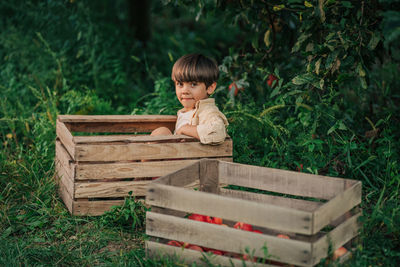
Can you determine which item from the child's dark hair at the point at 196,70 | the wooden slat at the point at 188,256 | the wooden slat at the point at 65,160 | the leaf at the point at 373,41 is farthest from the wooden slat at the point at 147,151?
the leaf at the point at 373,41

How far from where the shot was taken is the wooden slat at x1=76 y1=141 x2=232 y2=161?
2.99 m

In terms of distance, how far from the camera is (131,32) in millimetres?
7141

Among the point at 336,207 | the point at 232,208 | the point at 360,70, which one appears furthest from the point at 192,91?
the point at 336,207

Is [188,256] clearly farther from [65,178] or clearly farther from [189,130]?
[65,178]

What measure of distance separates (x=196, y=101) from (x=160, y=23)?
28.4 ft

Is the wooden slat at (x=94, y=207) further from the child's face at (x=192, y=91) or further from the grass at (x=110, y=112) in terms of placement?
the child's face at (x=192, y=91)

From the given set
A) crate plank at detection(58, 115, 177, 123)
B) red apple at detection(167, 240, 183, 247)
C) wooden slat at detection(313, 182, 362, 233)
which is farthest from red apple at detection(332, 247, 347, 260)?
crate plank at detection(58, 115, 177, 123)

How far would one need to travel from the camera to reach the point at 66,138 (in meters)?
3.24

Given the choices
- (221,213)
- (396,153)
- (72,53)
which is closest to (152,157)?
(221,213)

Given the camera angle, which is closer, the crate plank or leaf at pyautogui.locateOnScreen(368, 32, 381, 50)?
leaf at pyautogui.locateOnScreen(368, 32, 381, 50)

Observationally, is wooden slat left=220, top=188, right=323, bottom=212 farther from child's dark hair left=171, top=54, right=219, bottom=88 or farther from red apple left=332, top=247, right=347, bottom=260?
child's dark hair left=171, top=54, right=219, bottom=88

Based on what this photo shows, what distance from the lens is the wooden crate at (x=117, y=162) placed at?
3010 mm

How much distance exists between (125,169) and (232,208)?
0.94m

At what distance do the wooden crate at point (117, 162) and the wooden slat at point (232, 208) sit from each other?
2.04ft
